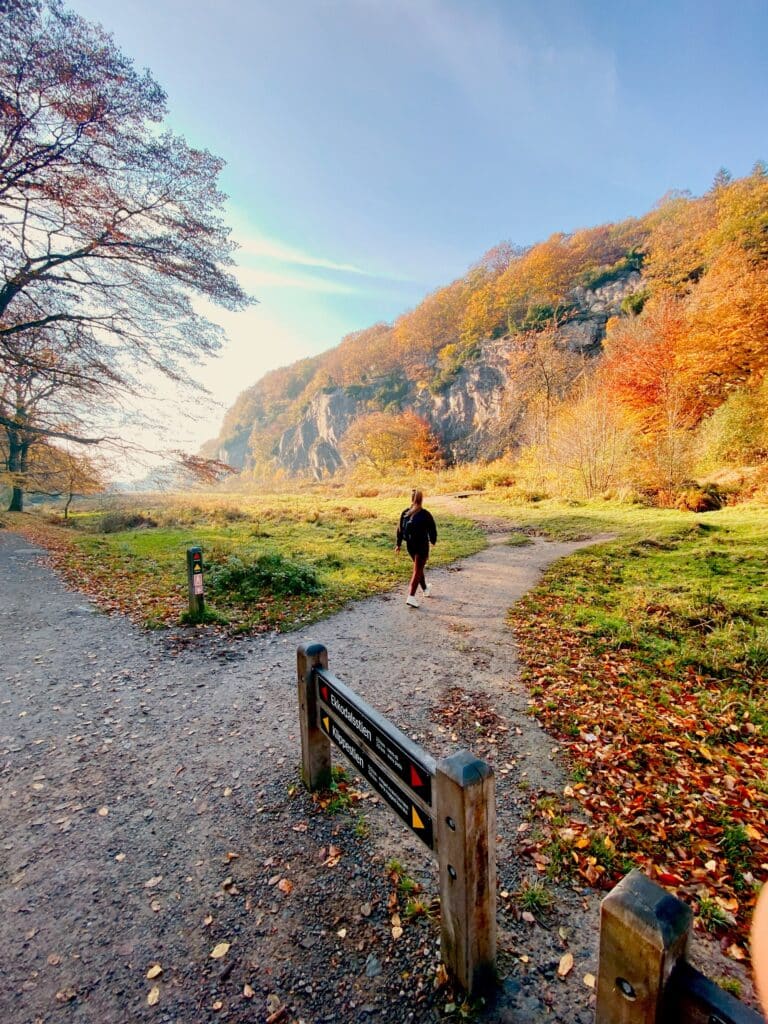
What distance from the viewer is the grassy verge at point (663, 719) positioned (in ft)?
9.61

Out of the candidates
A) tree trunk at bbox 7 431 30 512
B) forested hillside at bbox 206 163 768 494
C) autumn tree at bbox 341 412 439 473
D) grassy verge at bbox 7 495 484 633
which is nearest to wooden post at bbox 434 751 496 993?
grassy verge at bbox 7 495 484 633

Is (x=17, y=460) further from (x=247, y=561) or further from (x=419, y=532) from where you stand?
(x=419, y=532)

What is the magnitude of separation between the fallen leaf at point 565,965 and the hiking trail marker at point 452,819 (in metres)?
0.39

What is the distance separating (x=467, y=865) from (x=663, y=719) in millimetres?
3592

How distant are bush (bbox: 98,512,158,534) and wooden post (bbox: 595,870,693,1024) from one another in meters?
22.2

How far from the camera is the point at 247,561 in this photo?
9492mm

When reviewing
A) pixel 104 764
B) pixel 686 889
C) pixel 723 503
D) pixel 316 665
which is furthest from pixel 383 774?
pixel 723 503

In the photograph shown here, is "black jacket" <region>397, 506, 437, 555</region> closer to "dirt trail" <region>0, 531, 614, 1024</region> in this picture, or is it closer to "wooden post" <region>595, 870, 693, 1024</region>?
"dirt trail" <region>0, 531, 614, 1024</region>

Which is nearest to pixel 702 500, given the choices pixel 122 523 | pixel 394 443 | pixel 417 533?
pixel 417 533

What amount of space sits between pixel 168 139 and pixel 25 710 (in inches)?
496

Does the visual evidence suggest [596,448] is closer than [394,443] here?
Yes

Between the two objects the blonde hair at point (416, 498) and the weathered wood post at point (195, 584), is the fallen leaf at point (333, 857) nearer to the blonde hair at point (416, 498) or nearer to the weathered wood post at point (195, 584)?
the weathered wood post at point (195, 584)

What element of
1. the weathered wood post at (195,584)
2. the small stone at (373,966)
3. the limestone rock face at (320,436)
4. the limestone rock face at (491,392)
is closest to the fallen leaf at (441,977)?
the small stone at (373,966)

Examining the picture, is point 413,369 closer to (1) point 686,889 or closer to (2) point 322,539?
(2) point 322,539
